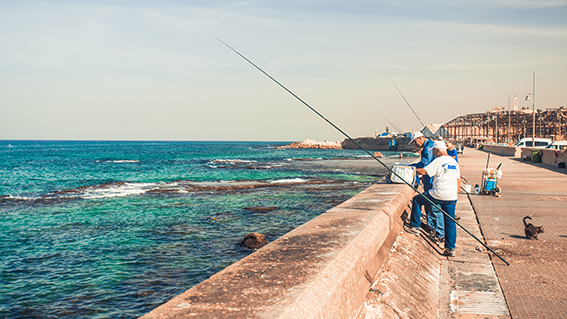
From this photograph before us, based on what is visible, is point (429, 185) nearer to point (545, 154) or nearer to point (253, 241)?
point (253, 241)

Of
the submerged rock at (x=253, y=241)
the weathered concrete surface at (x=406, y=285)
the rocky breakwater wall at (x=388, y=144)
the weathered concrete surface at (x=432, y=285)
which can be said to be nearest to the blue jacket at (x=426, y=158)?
the weathered concrete surface at (x=432, y=285)

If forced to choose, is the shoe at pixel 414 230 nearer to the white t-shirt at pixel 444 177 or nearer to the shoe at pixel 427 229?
the shoe at pixel 427 229

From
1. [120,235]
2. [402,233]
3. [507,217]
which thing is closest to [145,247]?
[120,235]

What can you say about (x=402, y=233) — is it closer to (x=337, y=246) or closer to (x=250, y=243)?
(x=337, y=246)

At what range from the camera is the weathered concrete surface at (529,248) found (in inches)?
152

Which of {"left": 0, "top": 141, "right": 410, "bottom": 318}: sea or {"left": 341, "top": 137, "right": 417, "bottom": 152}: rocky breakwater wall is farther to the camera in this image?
{"left": 341, "top": 137, "right": 417, "bottom": 152}: rocky breakwater wall

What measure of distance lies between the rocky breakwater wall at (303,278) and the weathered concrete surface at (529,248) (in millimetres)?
1337

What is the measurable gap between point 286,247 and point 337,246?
444mm

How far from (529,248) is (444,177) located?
5.41ft

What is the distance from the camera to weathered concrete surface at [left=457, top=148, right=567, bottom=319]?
12.7ft

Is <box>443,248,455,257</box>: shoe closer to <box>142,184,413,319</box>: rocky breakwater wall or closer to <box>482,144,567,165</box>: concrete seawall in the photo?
<box>142,184,413,319</box>: rocky breakwater wall

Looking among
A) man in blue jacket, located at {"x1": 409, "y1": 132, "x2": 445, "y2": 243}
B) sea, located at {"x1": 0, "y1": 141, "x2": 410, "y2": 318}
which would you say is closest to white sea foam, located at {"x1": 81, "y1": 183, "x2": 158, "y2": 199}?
sea, located at {"x1": 0, "y1": 141, "x2": 410, "y2": 318}

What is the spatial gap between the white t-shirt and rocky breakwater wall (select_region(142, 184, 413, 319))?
1.07m

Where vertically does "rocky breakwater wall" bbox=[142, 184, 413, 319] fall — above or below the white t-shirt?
below
